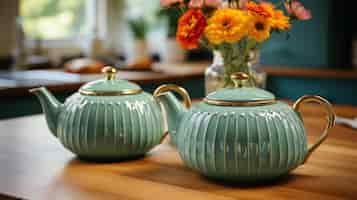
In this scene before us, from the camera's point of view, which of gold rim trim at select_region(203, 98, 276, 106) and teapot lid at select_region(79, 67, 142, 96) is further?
teapot lid at select_region(79, 67, 142, 96)

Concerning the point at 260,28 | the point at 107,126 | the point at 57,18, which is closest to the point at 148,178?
the point at 107,126

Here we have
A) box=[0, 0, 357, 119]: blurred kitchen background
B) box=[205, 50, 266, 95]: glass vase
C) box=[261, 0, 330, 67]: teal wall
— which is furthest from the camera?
box=[261, 0, 330, 67]: teal wall

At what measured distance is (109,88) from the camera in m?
1.13

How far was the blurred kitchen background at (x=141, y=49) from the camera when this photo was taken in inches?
120

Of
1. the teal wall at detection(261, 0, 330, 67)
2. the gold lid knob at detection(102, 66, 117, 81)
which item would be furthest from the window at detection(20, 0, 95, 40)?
the gold lid knob at detection(102, 66, 117, 81)

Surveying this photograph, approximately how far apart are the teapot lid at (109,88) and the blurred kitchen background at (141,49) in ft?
4.49

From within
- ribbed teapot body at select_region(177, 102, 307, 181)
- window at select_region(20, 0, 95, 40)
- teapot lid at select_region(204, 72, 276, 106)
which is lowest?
ribbed teapot body at select_region(177, 102, 307, 181)

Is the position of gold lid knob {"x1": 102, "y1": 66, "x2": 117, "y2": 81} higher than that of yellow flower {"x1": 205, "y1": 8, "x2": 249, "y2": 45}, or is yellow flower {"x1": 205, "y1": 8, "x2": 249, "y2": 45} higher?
yellow flower {"x1": 205, "y1": 8, "x2": 249, "y2": 45}

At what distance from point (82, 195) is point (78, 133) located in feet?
0.72

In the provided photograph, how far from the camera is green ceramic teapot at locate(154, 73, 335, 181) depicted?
3.01ft

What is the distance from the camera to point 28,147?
1268 millimetres

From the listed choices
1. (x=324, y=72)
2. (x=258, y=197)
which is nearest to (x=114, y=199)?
(x=258, y=197)

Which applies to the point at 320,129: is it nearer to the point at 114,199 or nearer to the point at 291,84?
the point at 114,199

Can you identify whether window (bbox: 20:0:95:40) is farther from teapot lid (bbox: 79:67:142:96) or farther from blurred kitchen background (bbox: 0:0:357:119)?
teapot lid (bbox: 79:67:142:96)
